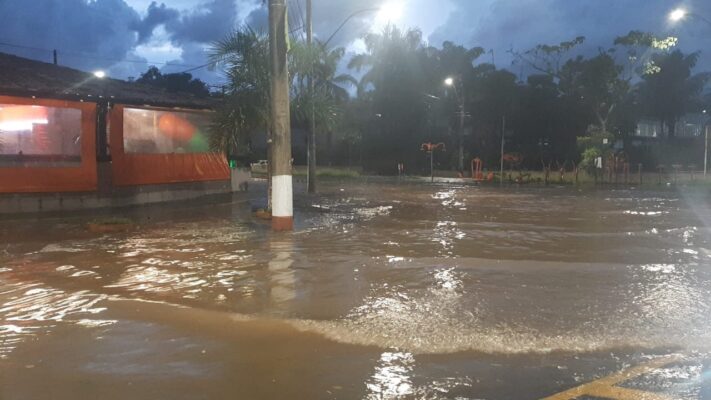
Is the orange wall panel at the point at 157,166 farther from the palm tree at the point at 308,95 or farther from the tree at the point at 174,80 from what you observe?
the tree at the point at 174,80

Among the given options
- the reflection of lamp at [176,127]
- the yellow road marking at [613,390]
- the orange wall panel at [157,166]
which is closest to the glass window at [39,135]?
the orange wall panel at [157,166]

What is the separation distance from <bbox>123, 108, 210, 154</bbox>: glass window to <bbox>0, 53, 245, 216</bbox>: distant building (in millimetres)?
33

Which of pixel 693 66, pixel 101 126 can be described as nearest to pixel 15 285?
pixel 101 126

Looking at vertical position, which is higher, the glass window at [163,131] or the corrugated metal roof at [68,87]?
the corrugated metal roof at [68,87]

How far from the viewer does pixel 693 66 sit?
61938mm

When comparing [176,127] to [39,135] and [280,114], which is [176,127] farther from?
[280,114]

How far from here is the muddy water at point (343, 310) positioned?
512cm

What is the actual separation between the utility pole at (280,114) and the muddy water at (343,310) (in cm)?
78

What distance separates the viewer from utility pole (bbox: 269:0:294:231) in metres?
13.6

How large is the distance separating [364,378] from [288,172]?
9.09 metres

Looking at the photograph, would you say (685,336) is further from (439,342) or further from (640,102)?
(640,102)

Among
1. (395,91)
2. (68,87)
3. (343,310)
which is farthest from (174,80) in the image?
(343,310)

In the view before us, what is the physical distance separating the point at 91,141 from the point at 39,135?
58.3 inches

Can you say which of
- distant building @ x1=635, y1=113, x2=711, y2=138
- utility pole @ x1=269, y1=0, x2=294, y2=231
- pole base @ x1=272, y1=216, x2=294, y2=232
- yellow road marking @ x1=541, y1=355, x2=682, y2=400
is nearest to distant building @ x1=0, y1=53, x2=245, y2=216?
utility pole @ x1=269, y1=0, x2=294, y2=231
